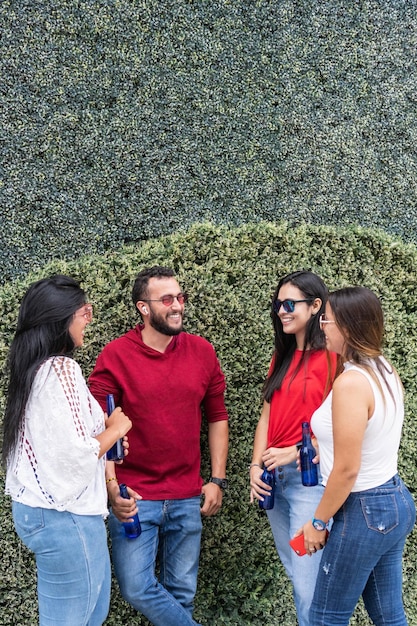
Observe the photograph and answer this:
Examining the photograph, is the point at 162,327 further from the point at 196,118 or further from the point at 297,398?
the point at 196,118

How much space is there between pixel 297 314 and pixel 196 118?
5.22 feet

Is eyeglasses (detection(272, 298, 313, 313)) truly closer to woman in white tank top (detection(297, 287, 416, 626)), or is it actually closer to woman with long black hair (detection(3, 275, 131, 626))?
woman in white tank top (detection(297, 287, 416, 626))

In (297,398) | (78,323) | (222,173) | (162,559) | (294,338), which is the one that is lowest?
(162,559)

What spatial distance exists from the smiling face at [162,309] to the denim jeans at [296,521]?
934mm

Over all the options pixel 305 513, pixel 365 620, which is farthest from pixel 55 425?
pixel 365 620

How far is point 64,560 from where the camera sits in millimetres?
2721

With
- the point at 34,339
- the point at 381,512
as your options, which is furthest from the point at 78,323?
the point at 381,512

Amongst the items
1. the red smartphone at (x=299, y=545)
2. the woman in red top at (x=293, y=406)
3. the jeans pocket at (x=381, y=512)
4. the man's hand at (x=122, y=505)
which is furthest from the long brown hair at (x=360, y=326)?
the man's hand at (x=122, y=505)

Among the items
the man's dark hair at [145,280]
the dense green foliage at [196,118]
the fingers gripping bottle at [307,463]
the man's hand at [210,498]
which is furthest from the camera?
the dense green foliage at [196,118]

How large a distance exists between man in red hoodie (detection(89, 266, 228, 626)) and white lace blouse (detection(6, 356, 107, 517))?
0.70m

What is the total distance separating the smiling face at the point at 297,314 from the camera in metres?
3.57

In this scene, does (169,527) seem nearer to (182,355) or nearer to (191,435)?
(191,435)

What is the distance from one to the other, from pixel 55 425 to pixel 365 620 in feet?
10.1

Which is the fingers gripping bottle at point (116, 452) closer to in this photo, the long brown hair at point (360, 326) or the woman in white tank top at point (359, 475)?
the woman in white tank top at point (359, 475)
